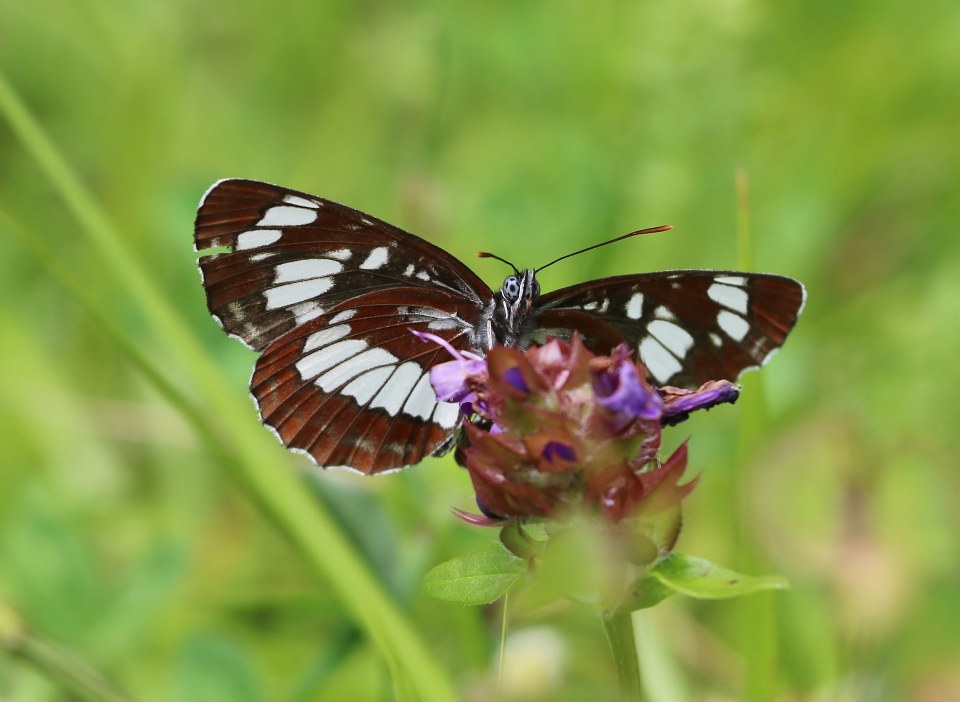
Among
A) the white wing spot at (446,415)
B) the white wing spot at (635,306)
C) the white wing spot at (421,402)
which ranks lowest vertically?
the white wing spot at (446,415)

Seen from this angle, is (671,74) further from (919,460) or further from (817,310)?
(919,460)

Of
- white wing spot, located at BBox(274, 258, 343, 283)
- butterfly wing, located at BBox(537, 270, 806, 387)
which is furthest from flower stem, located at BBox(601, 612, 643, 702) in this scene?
white wing spot, located at BBox(274, 258, 343, 283)

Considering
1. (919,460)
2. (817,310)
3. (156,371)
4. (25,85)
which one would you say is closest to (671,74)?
(817,310)

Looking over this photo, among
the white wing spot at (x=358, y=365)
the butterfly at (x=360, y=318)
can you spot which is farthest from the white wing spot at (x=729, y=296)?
the white wing spot at (x=358, y=365)

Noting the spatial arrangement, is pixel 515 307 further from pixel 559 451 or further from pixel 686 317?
pixel 559 451

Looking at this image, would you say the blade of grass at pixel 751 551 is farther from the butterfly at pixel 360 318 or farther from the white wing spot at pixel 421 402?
the white wing spot at pixel 421 402

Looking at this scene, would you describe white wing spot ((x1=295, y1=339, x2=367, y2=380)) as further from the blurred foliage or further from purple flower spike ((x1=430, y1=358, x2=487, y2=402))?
purple flower spike ((x1=430, y1=358, x2=487, y2=402))
